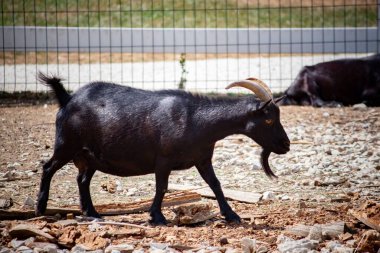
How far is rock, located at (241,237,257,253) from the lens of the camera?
19.8 ft

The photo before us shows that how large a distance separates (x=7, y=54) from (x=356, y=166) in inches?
484

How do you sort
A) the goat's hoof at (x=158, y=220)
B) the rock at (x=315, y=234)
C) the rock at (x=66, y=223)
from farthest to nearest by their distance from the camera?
the goat's hoof at (x=158, y=220) < the rock at (x=66, y=223) < the rock at (x=315, y=234)

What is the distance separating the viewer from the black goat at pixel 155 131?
7.04m

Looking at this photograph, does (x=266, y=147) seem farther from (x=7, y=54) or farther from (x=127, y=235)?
(x=7, y=54)

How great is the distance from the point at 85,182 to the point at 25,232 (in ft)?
4.16

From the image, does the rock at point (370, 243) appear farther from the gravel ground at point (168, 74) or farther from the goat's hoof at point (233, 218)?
the gravel ground at point (168, 74)

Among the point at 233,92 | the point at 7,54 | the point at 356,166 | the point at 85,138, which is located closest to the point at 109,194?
the point at 85,138

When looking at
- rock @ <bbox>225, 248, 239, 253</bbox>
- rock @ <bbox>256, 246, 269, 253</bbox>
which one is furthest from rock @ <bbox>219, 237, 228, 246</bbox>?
rock @ <bbox>256, 246, 269, 253</bbox>

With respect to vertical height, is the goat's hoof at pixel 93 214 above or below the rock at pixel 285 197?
above

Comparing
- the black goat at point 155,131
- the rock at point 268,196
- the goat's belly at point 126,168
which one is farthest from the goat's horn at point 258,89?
the rock at point 268,196

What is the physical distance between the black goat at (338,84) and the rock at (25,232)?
28.4 feet

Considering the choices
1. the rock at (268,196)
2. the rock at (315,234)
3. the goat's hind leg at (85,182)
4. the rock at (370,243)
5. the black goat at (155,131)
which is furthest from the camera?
the rock at (268,196)

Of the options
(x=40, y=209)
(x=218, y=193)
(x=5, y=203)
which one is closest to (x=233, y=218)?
(x=218, y=193)

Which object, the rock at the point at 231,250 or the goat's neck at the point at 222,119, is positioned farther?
the goat's neck at the point at 222,119
